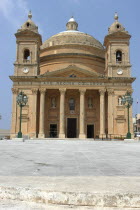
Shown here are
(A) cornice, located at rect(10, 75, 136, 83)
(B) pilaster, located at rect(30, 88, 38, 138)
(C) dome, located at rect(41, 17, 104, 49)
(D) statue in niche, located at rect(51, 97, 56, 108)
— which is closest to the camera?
(B) pilaster, located at rect(30, 88, 38, 138)

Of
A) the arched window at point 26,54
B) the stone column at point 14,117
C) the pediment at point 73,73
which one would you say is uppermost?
the arched window at point 26,54

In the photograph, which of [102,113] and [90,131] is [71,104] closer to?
[90,131]

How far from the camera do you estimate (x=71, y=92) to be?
43.6 metres

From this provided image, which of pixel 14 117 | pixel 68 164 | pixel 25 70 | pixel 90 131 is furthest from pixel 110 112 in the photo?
pixel 68 164

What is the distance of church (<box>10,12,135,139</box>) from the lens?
40125mm

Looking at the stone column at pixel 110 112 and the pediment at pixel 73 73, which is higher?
the pediment at pixel 73 73

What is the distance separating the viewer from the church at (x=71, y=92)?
132ft

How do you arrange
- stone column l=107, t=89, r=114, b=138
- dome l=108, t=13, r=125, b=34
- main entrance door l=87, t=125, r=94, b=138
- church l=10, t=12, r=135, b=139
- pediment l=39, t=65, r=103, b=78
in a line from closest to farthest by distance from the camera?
stone column l=107, t=89, r=114, b=138, church l=10, t=12, r=135, b=139, pediment l=39, t=65, r=103, b=78, main entrance door l=87, t=125, r=94, b=138, dome l=108, t=13, r=125, b=34

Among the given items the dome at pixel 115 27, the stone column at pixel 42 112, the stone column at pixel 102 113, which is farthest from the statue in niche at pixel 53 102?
the dome at pixel 115 27

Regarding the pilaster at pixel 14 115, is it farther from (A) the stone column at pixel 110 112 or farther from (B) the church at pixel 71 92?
(A) the stone column at pixel 110 112

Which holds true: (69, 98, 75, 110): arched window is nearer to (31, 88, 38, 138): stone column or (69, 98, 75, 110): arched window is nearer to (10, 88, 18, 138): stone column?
(31, 88, 38, 138): stone column

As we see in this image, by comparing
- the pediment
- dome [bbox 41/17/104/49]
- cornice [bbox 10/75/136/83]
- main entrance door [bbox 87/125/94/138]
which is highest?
dome [bbox 41/17/104/49]

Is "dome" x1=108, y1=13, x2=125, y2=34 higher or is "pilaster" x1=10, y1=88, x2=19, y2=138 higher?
"dome" x1=108, y1=13, x2=125, y2=34

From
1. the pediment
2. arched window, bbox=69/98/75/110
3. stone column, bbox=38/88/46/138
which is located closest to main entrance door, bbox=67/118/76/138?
arched window, bbox=69/98/75/110
